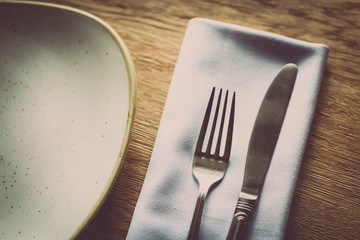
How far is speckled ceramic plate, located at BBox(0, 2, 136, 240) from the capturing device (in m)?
0.48

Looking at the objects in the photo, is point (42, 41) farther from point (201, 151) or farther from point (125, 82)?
point (201, 151)

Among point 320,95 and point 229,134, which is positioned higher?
point 320,95

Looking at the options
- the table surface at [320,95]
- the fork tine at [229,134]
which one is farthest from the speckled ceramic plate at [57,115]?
the fork tine at [229,134]

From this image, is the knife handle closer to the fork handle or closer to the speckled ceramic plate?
the fork handle

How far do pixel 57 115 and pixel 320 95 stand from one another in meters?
→ 0.48

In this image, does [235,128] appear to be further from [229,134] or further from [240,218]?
[240,218]

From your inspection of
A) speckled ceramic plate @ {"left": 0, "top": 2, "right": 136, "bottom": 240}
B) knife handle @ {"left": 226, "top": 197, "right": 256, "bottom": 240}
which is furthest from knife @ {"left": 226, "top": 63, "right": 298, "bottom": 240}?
speckled ceramic plate @ {"left": 0, "top": 2, "right": 136, "bottom": 240}

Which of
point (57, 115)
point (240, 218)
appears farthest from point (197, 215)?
point (57, 115)

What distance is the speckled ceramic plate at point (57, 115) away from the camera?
485mm

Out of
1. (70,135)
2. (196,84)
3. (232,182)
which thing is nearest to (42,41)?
(70,135)

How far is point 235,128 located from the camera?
20.8 inches

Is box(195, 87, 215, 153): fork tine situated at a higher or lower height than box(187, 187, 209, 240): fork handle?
higher

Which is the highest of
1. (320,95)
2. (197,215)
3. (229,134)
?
(320,95)

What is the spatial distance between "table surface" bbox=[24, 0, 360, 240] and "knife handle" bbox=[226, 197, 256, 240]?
0.08 meters
